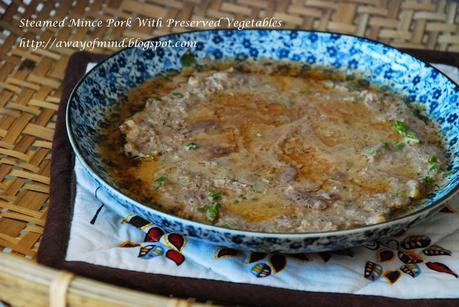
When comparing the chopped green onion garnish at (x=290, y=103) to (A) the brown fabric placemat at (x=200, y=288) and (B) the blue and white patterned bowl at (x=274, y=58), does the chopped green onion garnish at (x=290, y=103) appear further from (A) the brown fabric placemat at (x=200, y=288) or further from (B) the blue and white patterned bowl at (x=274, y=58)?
(A) the brown fabric placemat at (x=200, y=288)

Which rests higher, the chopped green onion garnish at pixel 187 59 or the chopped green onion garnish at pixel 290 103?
the chopped green onion garnish at pixel 290 103

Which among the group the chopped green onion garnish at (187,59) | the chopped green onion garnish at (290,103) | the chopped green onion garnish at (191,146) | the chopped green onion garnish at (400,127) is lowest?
the chopped green onion garnish at (191,146)

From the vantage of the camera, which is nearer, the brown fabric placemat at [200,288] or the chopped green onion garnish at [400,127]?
the brown fabric placemat at [200,288]

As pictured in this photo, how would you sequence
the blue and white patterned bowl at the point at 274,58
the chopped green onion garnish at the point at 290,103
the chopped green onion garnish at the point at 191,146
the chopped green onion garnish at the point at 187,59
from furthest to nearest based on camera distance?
the chopped green onion garnish at the point at 187,59 < the chopped green onion garnish at the point at 290,103 < the chopped green onion garnish at the point at 191,146 < the blue and white patterned bowl at the point at 274,58

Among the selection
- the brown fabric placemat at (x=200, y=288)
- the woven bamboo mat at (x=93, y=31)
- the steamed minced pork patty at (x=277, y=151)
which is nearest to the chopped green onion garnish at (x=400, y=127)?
the steamed minced pork patty at (x=277, y=151)

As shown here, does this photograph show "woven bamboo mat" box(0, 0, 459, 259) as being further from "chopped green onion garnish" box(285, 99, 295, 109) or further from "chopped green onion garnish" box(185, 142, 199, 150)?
"chopped green onion garnish" box(285, 99, 295, 109)

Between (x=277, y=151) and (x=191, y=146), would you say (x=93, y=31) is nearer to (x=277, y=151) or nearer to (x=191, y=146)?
(x=191, y=146)
